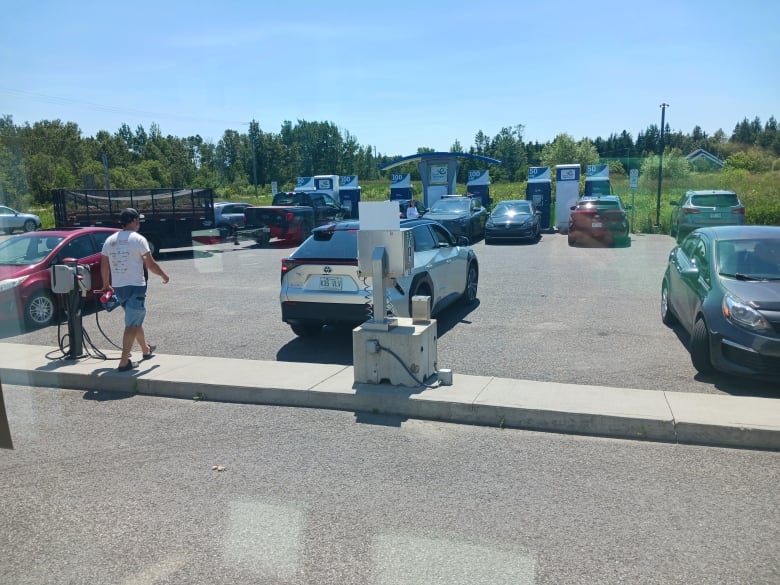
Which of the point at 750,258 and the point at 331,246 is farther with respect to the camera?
the point at 331,246

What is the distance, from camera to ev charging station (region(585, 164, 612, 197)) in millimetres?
29734

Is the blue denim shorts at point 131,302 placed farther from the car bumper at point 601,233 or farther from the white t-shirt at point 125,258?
the car bumper at point 601,233

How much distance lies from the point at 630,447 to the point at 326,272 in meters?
4.29

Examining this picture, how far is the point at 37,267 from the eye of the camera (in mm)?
10562

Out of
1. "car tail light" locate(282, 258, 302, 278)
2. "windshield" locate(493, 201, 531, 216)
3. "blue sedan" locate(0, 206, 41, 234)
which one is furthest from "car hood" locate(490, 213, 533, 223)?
"blue sedan" locate(0, 206, 41, 234)

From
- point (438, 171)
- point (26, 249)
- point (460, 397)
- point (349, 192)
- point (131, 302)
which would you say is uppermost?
point (438, 171)

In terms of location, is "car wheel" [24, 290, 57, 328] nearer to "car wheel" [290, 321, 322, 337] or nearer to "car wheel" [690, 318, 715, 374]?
"car wheel" [290, 321, 322, 337]

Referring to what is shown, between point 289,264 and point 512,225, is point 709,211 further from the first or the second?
point 289,264

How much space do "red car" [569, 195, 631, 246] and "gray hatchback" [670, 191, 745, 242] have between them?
177 cm

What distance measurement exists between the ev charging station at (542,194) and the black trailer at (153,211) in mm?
14978

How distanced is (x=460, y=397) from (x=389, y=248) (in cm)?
160

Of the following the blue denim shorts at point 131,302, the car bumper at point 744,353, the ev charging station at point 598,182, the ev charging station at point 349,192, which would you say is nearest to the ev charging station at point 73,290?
the blue denim shorts at point 131,302

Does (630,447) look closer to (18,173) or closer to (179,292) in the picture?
(179,292)

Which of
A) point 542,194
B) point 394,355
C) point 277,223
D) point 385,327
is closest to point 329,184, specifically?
point 542,194
